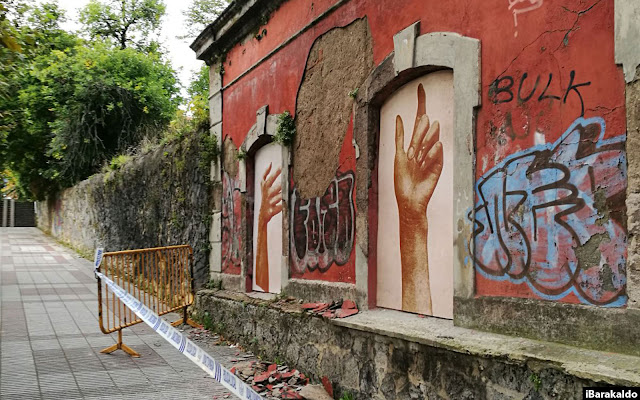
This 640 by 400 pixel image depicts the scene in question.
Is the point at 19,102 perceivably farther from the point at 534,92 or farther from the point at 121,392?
the point at 534,92

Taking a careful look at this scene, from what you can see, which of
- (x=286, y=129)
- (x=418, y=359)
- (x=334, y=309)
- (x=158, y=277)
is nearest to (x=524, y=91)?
(x=418, y=359)

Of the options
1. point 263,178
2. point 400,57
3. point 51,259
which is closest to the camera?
point 400,57

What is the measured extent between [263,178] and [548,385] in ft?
18.2

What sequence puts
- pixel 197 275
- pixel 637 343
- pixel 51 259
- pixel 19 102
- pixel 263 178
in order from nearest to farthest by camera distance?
pixel 637 343 → pixel 263 178 → pixel 197 275 → pixel 51 259 → pixel 19 102

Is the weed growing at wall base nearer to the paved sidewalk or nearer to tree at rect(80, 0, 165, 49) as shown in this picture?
the paved sidewalk

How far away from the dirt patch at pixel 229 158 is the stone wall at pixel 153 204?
57 cm

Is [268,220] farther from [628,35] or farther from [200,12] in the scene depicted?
[200,12]

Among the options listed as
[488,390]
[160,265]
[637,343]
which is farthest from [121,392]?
[637,343]

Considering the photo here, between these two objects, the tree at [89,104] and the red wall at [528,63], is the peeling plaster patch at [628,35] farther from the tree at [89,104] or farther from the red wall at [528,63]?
the tree at [89,104]

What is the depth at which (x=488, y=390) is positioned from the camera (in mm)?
3484

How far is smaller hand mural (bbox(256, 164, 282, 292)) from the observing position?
7598 mm

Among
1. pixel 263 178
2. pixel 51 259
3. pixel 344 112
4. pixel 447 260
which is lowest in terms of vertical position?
pixel 51 259

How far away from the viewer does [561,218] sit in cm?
350

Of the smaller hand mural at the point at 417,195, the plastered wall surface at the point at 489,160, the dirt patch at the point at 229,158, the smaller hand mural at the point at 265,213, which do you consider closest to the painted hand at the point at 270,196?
the smaller hand mural at the point at 265,213
